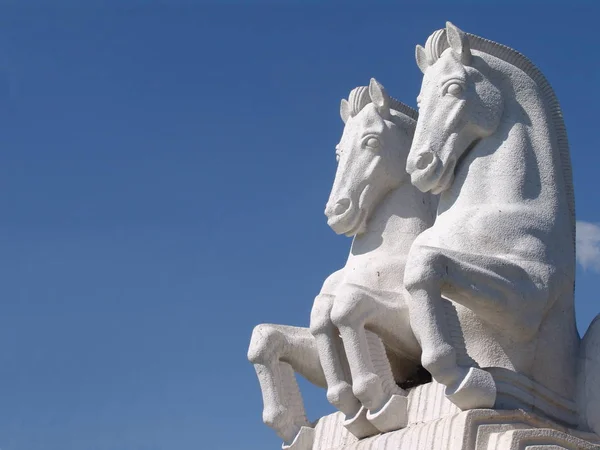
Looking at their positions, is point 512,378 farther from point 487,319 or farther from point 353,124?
point 353,124

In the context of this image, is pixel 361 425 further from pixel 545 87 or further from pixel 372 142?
pixel 545 87

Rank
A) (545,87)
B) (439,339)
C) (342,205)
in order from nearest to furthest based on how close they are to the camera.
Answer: (439,339), (545,87), (342,205)

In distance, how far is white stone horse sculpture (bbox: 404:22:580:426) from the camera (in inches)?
288

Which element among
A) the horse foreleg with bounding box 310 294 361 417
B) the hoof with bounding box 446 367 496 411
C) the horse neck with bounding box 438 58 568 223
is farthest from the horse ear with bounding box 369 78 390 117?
the hoof with bounding box 446 367 496 411

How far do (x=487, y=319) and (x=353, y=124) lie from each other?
89.3 inches

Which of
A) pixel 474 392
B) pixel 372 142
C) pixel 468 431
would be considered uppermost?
pixel 372 142

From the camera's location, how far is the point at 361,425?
8188mm

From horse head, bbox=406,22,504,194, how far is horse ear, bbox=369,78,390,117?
753 mm

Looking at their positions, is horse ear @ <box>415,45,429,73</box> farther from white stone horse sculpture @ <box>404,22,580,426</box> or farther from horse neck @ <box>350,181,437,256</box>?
horse neck @ <box>350,181,437,256</box>

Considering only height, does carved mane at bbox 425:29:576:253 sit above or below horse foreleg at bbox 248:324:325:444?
above

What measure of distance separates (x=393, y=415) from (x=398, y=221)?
1.62 metres

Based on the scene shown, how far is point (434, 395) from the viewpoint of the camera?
7.73 metres

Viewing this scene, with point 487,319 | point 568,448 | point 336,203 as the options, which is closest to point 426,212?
point 336,203

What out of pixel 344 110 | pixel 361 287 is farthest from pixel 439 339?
pixel 344 110
